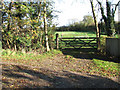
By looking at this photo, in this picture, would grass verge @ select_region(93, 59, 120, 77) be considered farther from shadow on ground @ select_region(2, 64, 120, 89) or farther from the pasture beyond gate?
the pasture beyond gate

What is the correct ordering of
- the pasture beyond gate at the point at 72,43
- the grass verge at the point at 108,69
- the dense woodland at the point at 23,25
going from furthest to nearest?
1. the pasture beyond gate at the point at 72,43
2. the dense woodland at the point at 23,25
3. the grass verge at the point at 108,69

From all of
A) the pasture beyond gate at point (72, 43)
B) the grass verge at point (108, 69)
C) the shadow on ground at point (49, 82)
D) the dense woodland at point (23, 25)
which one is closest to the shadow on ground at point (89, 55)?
the pasture beyond gate at point (72, 43)

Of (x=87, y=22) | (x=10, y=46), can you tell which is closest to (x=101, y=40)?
(x=10, y=46)

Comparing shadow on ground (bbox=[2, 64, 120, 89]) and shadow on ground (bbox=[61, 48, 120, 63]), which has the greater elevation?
shadow on ground (bbox=[2, 64, 120, 89])

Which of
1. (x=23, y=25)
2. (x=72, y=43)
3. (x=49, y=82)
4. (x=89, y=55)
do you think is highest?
(x=23, y=25)

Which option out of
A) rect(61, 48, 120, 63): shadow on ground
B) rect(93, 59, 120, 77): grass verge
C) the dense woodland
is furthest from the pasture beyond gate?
rect(93, 59, 120, 77): grass verge

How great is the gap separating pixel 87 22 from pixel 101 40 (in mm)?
10676

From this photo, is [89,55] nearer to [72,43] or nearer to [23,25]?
[72,43]

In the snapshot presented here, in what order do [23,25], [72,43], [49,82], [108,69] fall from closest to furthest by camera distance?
[49,82], [108,69], [23,25], [72,43]

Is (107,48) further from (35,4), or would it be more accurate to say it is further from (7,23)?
(7,23)

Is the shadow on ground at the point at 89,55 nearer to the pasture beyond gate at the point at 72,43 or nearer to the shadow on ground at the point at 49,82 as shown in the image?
the pasture beyond gate at the point at 72,43

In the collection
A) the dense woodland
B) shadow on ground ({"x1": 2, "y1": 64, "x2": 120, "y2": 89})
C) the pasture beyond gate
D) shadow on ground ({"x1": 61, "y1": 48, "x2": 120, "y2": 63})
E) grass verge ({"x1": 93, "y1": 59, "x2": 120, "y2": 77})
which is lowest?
shadow on ground ({"x1": 61, "y1": 48, "x2": 120, "y2": 63})

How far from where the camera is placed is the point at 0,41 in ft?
32.9

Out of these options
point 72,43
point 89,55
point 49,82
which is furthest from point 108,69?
point 72,43
